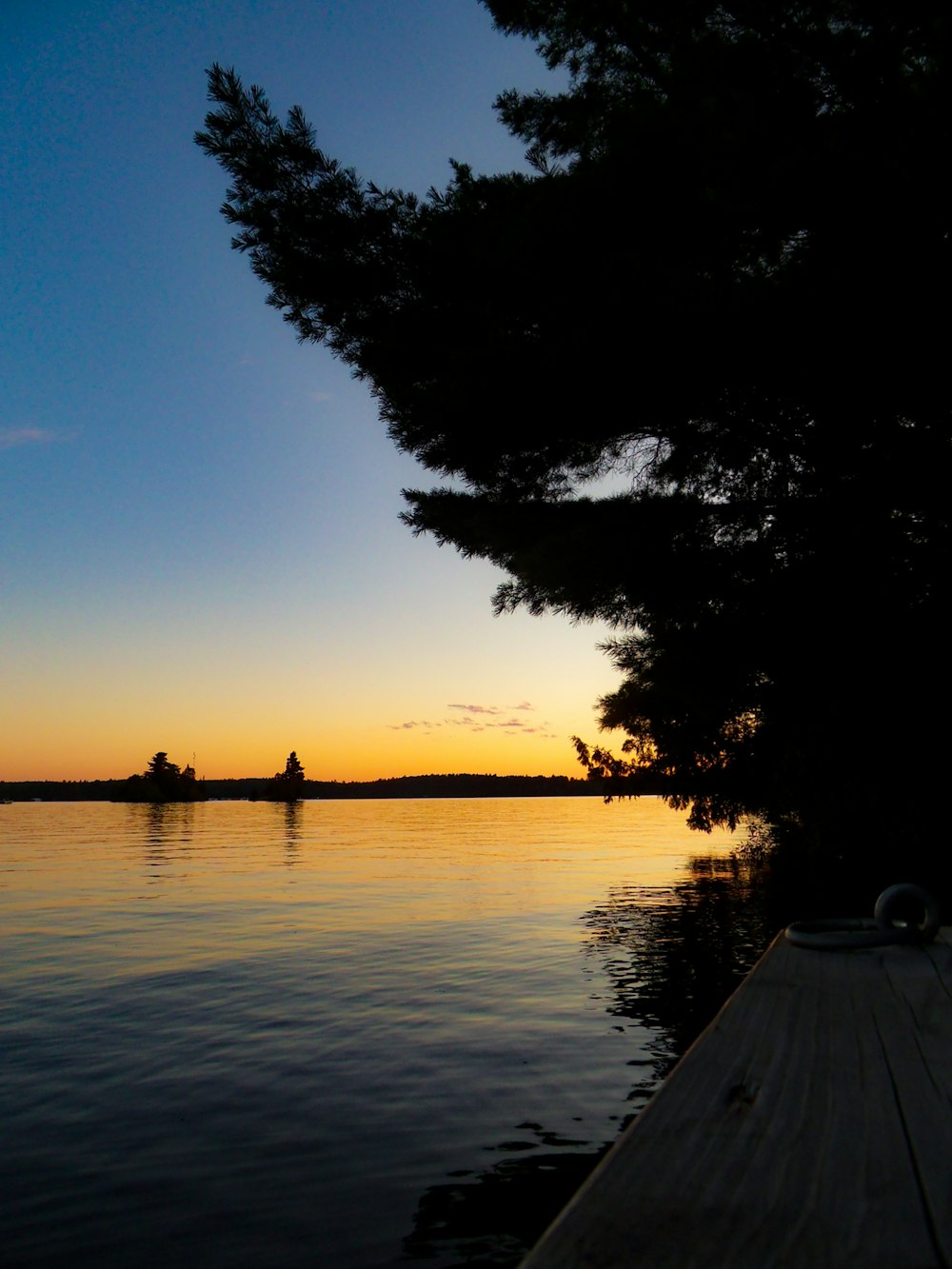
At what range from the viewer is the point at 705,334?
6.75 metres

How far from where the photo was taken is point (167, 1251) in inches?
149

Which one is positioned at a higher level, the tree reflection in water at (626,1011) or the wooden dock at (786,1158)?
the wooden dock at (786,1158)

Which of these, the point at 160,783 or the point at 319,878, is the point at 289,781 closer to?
the point at 160,783

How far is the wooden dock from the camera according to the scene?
3.94ft

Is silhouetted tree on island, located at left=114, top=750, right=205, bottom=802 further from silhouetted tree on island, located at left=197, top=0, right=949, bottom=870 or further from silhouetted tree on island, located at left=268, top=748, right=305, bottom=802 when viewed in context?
silhouetted tree on island, located at left=197, top=0, right=949, bottom=870

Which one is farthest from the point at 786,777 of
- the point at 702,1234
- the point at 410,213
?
the point at 702,1234

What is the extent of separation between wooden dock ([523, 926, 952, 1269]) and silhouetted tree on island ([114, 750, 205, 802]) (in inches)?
5906

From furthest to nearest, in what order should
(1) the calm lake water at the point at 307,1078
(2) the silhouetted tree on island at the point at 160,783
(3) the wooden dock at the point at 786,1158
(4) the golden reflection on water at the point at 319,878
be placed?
(2) the silhouetted tree on island at the point at 160,783 < (4) the golden reflection on water at the point at 319,878 < (1) the calm lake water at the point at 307,1078 < (3) the wooden dock at the point at 786,1158

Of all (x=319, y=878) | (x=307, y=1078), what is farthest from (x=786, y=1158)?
(x=319, y=878)

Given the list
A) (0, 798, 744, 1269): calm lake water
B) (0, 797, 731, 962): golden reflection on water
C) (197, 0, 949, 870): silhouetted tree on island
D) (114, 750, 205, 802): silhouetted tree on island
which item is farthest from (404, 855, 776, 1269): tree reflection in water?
(114, 750, 205, 802): silhouetted tree on island

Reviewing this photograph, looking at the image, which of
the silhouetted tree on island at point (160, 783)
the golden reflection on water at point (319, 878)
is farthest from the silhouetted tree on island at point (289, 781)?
the golden reflection on water at point (319, 878)

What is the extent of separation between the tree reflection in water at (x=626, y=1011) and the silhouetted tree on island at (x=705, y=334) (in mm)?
2749

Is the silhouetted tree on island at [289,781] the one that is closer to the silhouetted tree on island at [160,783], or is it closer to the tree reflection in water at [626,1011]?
the silhouetted tree on island at [160,783]

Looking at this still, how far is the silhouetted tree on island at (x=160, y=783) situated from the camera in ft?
472
